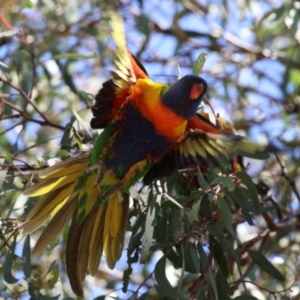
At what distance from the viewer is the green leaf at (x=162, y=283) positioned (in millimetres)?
1876

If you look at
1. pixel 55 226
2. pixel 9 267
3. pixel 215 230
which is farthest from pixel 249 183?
Answer: pixel 9 267

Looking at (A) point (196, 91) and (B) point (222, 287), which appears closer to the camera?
(B) point (222, 287)

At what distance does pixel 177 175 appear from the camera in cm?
214

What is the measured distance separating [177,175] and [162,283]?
1.16 ft

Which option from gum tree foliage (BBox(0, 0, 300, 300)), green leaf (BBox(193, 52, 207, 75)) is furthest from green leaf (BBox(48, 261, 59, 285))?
green leaf (BBox(193, 52, 207, 75))

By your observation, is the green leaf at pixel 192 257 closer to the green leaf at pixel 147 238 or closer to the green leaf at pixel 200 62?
the green leaf at pixel 147 238

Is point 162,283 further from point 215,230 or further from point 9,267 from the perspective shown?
point 9,267

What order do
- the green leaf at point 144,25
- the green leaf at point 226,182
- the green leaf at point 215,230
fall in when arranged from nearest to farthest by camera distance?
the green leaf at point 226,182 < the green leaf at point 215,230 < the green leaf at point 144,25

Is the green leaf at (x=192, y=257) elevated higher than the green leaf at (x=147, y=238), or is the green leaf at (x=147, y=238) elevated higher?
the green leaf at (x=147, y=238)

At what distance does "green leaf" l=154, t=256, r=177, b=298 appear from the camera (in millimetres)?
1876

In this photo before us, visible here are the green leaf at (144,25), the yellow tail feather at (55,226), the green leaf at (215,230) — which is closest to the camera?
the green leaf at (215,230)

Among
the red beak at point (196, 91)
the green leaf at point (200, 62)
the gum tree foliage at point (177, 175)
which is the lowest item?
the gum tree foliage at point (177, 175)

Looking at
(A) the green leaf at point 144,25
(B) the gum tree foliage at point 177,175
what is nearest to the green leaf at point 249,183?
(B) the gum tree foliage at point 177,175

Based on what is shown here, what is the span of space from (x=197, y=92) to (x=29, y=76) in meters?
1.22
